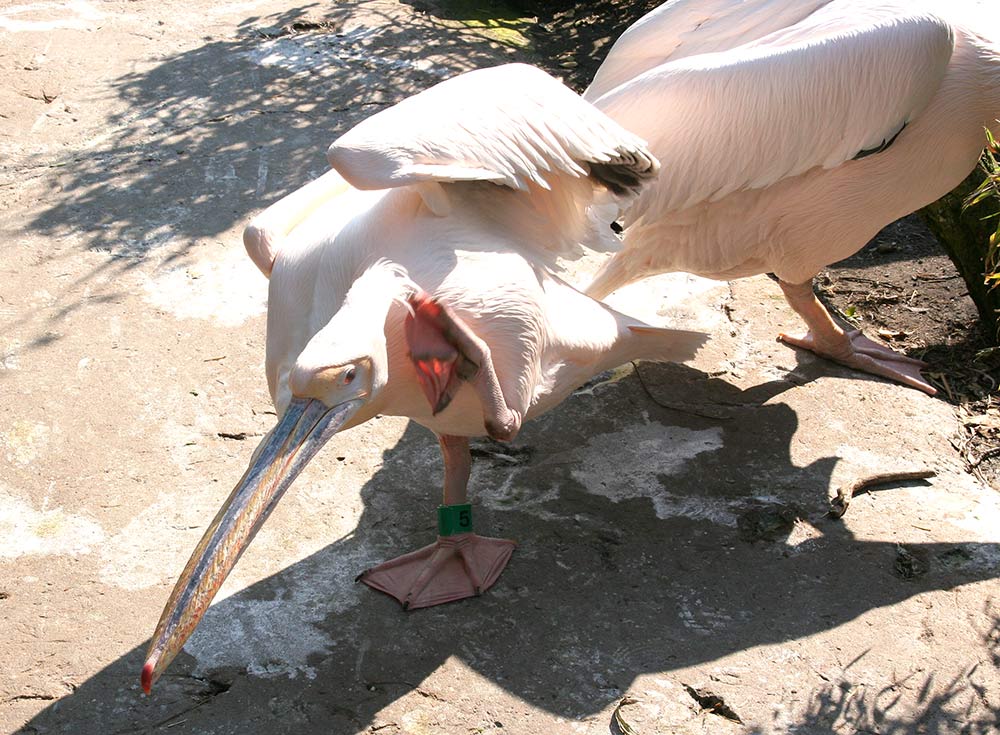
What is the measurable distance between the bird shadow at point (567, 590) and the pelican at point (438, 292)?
162mm

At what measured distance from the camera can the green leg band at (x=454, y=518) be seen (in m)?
2.83

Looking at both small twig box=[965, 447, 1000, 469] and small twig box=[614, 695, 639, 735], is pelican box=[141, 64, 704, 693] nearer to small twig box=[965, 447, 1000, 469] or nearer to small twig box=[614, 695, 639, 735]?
small twig box=[614, 695, 639, 735]

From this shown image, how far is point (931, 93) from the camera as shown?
2.85 metres

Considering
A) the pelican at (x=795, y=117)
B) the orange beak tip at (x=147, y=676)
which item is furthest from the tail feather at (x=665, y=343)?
the orange beak tip at (x=147, y=676)

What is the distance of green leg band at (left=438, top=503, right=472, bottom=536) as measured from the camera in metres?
2.83

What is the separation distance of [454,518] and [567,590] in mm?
344

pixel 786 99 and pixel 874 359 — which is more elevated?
pixel 786 99

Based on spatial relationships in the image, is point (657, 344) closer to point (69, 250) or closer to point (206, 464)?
point (206, 464)

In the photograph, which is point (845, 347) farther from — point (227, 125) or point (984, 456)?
point (227, 125)

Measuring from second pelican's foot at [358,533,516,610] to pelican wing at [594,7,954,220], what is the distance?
1.05 metres

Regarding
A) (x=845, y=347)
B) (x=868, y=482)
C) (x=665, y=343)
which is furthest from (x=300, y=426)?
(x=845, y=347)

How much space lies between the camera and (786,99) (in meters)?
2.84

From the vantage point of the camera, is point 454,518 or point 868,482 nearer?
point 454,518

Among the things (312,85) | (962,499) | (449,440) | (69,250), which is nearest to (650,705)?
(449,440)
